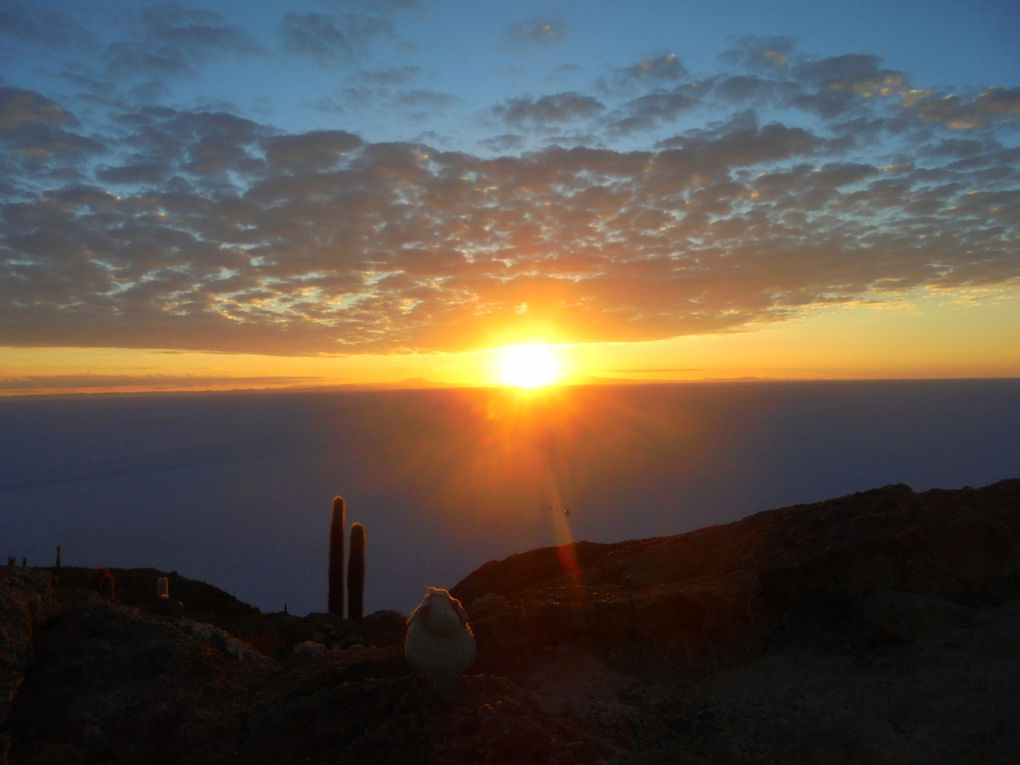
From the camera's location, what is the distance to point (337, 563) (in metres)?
20.8

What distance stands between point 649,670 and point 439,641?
212 cm

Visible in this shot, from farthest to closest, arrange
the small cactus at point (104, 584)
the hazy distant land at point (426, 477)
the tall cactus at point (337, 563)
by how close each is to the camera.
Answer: the hazy distant land at point (426, 477) → the tall cactus at point (337, 563) → the small cactus at point (104, 584)

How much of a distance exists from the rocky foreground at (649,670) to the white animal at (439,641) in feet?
0.95

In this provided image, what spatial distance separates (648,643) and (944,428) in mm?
138326

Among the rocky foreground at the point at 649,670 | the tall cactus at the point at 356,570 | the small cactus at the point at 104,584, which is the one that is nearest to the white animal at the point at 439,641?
the rocky foreground at the point at 649,670

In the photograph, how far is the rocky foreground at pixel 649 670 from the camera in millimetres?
5996

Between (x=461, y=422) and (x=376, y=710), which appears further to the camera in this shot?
(x=461, y=422)

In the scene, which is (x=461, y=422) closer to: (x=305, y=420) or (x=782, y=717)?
(x=305, y=420)

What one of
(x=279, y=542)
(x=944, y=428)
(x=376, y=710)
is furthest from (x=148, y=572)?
(x=944, y=428)

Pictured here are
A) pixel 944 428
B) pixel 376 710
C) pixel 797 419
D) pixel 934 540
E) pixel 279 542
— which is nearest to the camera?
pixel 376 710

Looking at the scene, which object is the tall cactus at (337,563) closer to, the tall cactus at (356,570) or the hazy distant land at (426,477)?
the tall cactus at (356,570)

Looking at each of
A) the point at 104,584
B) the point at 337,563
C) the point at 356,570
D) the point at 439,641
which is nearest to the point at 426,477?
the point at 337,563

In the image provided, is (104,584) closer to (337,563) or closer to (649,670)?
(337,563)

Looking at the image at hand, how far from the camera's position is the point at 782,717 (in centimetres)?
648
